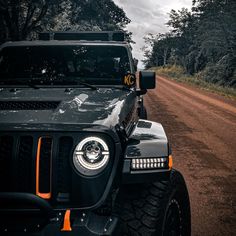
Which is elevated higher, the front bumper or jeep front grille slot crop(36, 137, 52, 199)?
jeep front grille slot crop(36, 137, 52, 199)

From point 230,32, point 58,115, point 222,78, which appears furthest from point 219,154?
point 230,32

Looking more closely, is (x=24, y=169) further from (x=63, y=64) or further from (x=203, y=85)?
(x=203, y=85)

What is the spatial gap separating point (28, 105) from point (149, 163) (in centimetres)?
96

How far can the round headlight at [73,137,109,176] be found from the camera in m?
2.04

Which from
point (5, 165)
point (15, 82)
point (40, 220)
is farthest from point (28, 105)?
point (15, 82)

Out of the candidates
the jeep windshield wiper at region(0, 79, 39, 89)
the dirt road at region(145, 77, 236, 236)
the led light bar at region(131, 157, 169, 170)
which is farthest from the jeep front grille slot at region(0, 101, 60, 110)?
the dirt road at region(145, 77, 236, 236)

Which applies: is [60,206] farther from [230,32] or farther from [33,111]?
[230,32]

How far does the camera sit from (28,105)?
8.14 ft

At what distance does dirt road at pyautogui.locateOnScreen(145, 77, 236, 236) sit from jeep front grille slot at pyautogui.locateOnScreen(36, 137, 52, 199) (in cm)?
210

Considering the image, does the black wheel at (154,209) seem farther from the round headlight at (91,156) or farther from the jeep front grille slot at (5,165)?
the jeep front grille slot at (5,165)

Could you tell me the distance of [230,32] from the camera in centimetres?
3094

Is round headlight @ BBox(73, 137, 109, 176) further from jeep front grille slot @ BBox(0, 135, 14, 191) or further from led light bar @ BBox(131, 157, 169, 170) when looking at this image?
jeep front grille slot @ BBox(0, 135, 14, 191)

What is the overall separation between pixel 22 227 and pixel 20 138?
20.3 inches

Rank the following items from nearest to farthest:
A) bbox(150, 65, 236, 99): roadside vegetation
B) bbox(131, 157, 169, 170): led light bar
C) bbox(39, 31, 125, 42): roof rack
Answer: bbox(131, 157, 169, 170): led light bar
bbox(39, 31, 125, 42): roof rack
bbox(150, 65, 236, 99): roadside vegetation
